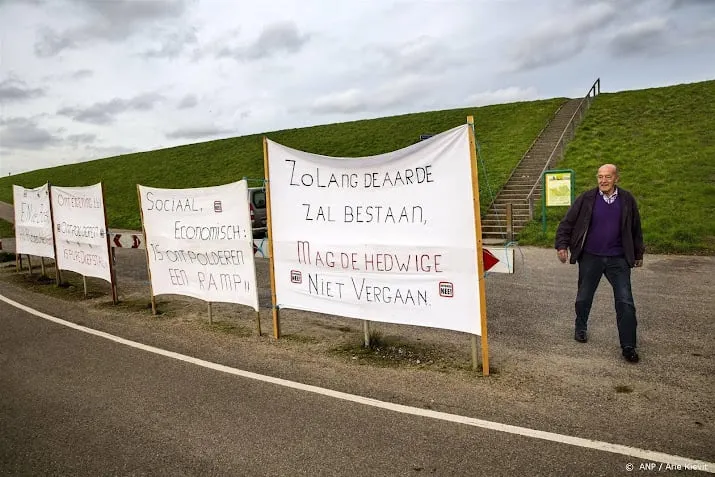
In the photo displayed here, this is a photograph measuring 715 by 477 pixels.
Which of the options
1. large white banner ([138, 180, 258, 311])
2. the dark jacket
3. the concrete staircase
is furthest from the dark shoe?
large white banner ([138, 180, 258, 311])

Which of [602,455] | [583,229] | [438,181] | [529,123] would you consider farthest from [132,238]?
[529,123]

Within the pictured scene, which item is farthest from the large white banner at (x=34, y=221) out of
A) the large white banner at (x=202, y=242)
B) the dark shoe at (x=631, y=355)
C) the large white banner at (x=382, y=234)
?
the dark shoe at (x=631, y=355)

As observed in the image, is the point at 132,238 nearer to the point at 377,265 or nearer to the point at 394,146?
the point at 377,265

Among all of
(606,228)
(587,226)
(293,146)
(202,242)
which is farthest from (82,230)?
(293,146)

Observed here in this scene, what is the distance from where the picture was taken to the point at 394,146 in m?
34.0

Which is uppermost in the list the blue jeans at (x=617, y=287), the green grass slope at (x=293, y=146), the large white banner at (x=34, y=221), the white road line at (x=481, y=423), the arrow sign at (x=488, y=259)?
the green grass slope at (x=293, y=146)

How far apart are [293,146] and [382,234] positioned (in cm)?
3482

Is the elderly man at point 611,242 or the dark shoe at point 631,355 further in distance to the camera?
the elderly man at point 611,242

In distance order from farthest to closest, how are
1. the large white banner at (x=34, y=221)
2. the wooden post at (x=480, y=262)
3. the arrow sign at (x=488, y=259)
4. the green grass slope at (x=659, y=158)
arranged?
the green grass slope at (x=659, y=158), the large white banner at (x=34, y=221), the arrow sign at (x=488, y=259), the wooden post at (x=480, y=262)

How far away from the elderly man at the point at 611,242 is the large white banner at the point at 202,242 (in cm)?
403

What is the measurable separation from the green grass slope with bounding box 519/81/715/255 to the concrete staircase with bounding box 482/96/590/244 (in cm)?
62

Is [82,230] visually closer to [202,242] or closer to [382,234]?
[202,242]

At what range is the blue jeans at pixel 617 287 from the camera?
4.95 metres

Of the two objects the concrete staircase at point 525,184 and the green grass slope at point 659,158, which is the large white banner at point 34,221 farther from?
the green grass slope at point 659,158
